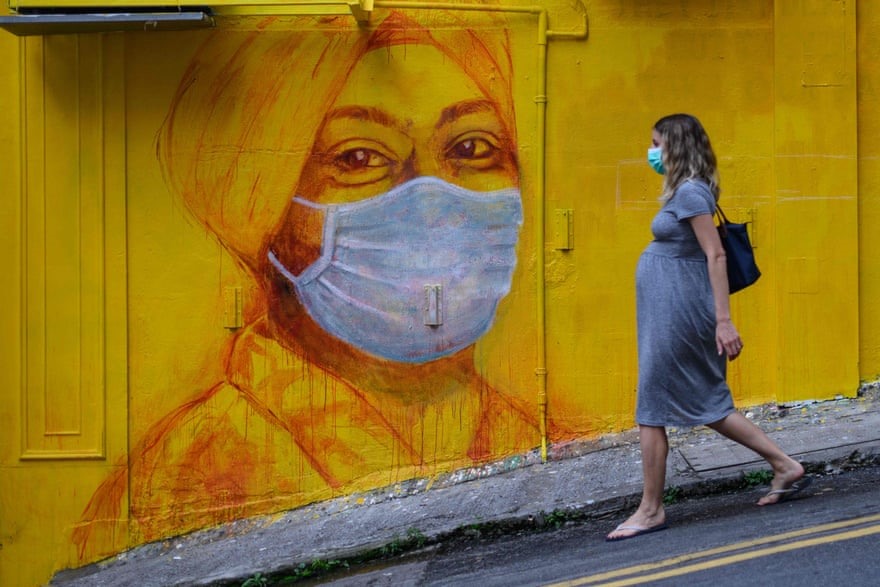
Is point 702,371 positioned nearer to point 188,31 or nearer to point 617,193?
point 617,193

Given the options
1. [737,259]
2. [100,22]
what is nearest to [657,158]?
[737,259]

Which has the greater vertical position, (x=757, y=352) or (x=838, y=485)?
(x=757, y=352)

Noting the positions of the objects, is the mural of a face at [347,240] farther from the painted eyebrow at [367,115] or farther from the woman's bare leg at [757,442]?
the woman's bare leg at [757,442]

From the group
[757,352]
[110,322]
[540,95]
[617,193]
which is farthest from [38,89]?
[757,352]

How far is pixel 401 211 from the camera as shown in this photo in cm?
701

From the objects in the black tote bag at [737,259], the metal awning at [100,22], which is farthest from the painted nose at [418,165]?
the black tote bag at [737,259]

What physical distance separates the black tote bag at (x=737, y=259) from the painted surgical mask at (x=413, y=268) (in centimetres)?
220

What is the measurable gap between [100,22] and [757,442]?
440 cm

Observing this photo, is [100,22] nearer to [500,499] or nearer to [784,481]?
[500,499]

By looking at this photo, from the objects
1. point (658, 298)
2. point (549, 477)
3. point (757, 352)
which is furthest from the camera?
point (757, 352)

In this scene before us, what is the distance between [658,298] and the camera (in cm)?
499

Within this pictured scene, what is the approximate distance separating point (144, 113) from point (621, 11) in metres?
3.10

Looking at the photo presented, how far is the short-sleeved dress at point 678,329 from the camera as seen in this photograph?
496 centimetres

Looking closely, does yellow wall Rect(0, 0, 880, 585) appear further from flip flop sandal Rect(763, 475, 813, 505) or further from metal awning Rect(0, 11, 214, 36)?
flip flop sandal Rect(763, 475, 813, 505)
